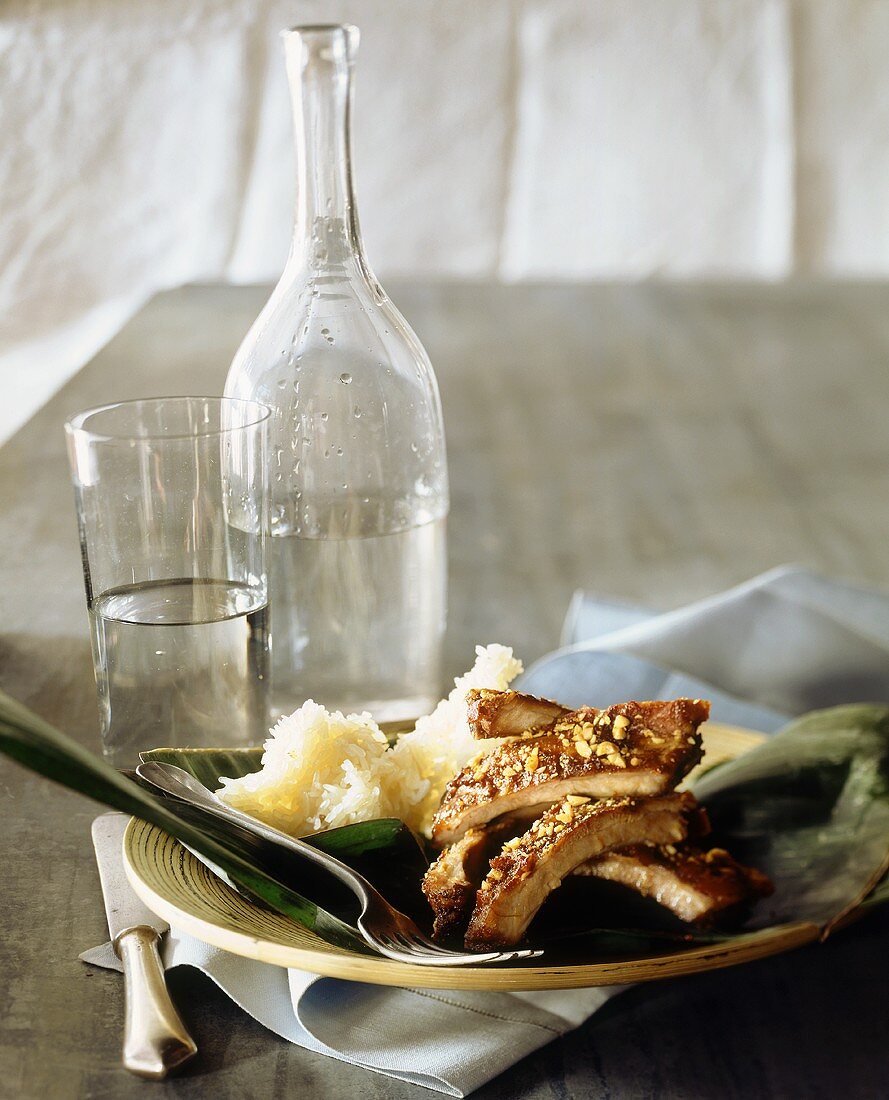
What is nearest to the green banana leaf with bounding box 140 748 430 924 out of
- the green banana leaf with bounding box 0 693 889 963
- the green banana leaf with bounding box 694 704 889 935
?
the green banana leaf with bounding box 0 693 889 963

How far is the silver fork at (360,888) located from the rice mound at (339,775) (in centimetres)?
2

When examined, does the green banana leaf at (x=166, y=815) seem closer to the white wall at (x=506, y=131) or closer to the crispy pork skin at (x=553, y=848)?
the crispy pork skin at (x=553, y=848)

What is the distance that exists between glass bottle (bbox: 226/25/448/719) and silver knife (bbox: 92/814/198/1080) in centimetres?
18

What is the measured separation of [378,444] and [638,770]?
0.27 metres

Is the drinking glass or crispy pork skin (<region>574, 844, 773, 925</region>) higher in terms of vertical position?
the drinking glass

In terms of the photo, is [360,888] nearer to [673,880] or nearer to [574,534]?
[673,880]

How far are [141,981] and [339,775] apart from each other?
0.36 ft

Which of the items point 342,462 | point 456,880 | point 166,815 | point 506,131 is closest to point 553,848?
point 456,880

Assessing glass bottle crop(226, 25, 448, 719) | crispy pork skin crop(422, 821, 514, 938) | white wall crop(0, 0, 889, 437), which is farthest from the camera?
white wall crop(0, 0, 889, 437)

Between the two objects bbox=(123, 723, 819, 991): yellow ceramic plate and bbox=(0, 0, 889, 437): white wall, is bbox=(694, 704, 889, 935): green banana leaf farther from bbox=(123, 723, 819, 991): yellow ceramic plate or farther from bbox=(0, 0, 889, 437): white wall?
bbox=(0, 0, 889, 437): white wall

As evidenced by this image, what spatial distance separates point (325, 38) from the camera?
0.57 metres

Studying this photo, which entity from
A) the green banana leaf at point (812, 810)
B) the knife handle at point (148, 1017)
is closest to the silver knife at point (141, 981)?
the knife handle at point (148, 1017)

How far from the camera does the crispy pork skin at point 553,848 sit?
452 mm

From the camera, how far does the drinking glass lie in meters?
0.53
